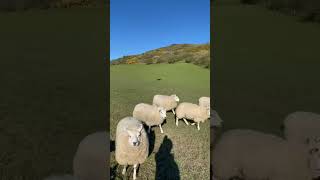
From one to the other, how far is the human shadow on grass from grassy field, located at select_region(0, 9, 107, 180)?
56.3 inches

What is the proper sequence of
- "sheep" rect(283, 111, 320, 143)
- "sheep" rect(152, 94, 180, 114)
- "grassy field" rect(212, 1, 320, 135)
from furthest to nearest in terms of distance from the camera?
1. "grassy field" rect(212, 1, 320, 135)
2. "sheep" rect(152, 94, 180, 114)
3. "sheep" rect(283, 111, 320, 143)

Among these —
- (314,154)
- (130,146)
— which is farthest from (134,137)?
(314,154)

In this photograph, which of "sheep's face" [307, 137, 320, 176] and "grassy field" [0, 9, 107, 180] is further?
"grassy field" [0, 9, 107, 180]

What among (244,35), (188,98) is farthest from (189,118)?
(244,35)

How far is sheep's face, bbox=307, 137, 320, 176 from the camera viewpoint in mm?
5211

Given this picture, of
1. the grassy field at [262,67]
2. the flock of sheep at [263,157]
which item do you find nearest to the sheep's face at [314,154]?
the flock of sheep at [263,157]

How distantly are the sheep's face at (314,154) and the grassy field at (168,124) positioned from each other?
2.27 m

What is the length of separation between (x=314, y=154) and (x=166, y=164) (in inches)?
124

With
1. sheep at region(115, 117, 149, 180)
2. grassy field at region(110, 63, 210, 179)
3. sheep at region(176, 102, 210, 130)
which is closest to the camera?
sheep at region(115, 117, 149, 180)

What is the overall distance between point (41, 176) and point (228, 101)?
29.5 feet

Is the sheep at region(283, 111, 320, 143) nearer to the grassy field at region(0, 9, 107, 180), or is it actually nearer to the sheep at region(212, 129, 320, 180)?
the sheep at region(212, 129, 320, 180)

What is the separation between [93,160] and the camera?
18.1 ft

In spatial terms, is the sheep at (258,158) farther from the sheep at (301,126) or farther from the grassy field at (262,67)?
the grassy field at (262,67)

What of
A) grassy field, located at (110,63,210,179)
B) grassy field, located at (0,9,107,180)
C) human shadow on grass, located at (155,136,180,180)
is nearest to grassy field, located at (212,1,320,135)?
grassy field, located at (110,63,210,179)
